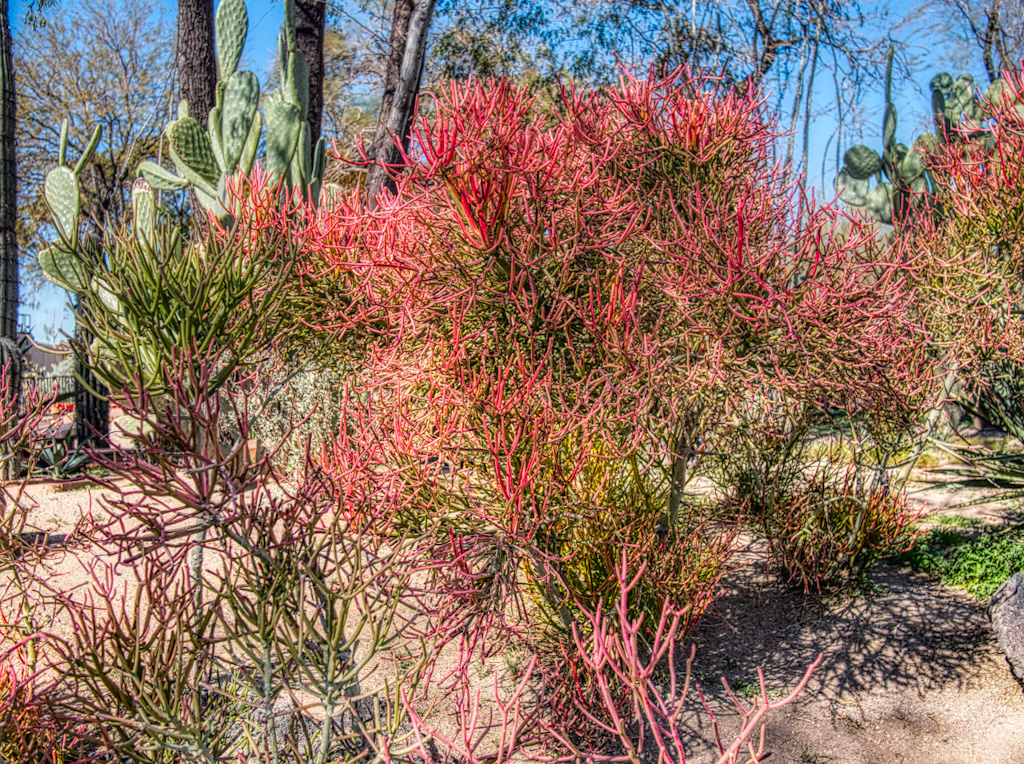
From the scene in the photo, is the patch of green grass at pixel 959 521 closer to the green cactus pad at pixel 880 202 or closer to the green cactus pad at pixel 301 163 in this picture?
the green cactus pad at pixel 880 202

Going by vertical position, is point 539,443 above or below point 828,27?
below

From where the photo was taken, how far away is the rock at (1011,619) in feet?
14.8

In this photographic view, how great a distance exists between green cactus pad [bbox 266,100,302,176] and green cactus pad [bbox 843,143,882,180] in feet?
22.6

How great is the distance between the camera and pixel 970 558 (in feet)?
19.7

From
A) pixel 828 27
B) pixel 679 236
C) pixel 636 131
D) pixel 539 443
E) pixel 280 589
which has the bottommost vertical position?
pixel 280 589

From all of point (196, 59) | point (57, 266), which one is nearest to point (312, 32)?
point (196, 59)

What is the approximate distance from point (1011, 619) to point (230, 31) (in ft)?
23.0

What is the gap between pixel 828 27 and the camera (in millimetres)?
14211

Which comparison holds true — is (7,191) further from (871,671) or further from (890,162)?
(890,162)

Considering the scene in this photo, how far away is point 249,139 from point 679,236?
11.4 ft

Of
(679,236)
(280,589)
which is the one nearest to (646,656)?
(679,236)

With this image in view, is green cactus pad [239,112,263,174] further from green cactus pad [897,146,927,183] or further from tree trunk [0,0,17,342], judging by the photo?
green cactus pad [897,146,927,183]

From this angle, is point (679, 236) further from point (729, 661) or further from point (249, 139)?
point (249, 139)

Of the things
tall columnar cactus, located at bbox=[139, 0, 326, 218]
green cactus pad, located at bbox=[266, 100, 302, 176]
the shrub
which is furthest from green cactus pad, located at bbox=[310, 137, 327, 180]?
the shrub
